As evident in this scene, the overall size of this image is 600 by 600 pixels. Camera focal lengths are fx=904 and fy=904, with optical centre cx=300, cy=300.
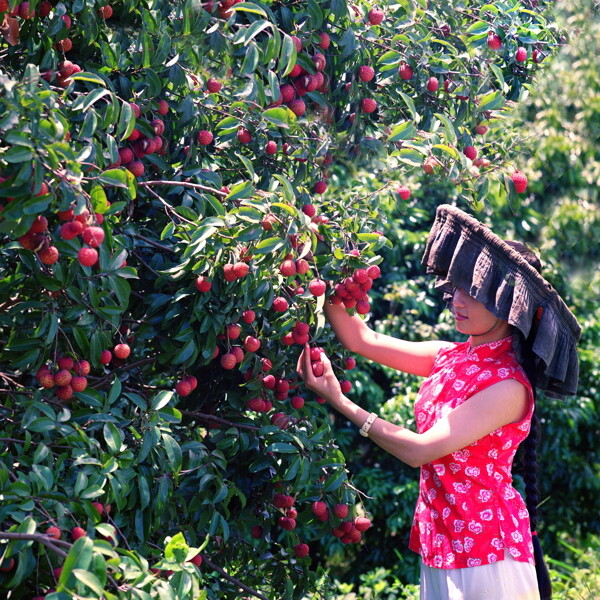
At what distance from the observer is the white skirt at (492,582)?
250 cm

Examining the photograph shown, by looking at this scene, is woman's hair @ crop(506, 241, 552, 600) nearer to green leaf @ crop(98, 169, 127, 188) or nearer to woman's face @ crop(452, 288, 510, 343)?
woman's face @ crop(452, 288, 510, 343)

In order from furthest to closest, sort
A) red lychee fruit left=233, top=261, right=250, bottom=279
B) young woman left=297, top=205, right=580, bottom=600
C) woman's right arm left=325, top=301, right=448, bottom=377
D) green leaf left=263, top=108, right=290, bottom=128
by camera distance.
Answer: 1. woman's right arm left=325, top=301, right=448, bottom=377
2. young woman left=297, top=205, right=580, bottom=600
3. green leaf left=263, top=108, right=290, bottom=128
4. red lychee fruit left=233, top=261, right=250, bottom=279

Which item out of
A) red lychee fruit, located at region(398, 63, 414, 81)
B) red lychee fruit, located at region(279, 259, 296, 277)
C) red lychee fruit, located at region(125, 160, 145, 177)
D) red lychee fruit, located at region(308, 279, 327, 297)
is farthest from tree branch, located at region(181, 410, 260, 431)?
red lychee fruit, located at region(398, 63, 414, 81)

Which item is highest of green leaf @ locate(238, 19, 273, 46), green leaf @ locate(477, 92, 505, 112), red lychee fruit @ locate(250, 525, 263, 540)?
green leaf @ locate(238, 19, 273, 46)

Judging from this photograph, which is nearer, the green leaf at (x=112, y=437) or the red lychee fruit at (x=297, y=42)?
the green leaf at (x=112, y=437)

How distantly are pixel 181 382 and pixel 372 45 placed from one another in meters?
1.19

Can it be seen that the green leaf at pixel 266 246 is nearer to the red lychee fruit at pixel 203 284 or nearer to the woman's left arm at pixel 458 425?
the red lychee fruit at pixel 203 284

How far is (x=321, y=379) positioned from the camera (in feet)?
8.61

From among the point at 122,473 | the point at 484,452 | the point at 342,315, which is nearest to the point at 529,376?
the point at 484,452

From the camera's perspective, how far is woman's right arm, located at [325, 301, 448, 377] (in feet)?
9.33

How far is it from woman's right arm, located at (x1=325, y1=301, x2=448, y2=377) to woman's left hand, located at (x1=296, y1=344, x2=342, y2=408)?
212 millimetres

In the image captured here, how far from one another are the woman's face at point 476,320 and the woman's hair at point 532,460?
8 cm

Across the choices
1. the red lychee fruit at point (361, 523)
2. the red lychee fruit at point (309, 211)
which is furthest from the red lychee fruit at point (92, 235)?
the red lychee fruit at point (361, 523)

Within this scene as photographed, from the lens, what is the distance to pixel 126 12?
2.41 metres
